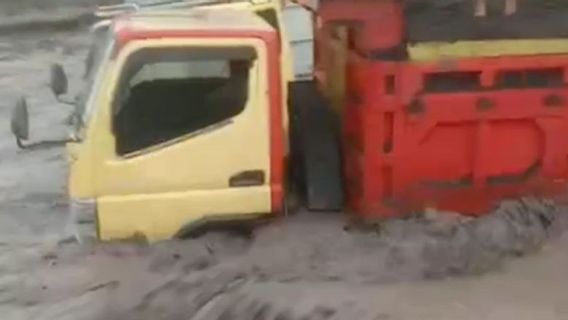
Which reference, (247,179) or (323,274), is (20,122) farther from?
(323,274)

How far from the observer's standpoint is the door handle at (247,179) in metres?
7.56

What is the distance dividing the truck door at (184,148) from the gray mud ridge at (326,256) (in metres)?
0.21

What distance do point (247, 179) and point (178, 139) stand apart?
465mm

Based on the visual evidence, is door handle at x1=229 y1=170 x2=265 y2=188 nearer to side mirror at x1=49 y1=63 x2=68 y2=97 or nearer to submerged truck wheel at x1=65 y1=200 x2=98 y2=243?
submerged truck wheel at x1=65 y1=200 x2=98 y2=243

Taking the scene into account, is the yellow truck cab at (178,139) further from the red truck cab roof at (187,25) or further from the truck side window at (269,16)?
the truck side window at (269,16)

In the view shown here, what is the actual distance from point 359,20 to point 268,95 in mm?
756

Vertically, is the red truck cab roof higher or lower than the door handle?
higher

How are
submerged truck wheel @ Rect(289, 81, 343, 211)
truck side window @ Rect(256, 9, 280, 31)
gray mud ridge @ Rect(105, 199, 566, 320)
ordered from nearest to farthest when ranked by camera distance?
gray mud ridge @ Rect(105, 199, 566, 320) < submerged truck wheel @ Rect(289, 81, 343, 211) < truck side window @ Rect(256, 9, 280, 31)

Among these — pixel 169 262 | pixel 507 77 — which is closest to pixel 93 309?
pixel 169 262

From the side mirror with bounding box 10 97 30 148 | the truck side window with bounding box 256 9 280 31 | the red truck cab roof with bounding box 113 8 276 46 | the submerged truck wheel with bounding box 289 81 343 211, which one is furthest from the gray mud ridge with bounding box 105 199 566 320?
the truck side window with bounding box 256 9 280 31

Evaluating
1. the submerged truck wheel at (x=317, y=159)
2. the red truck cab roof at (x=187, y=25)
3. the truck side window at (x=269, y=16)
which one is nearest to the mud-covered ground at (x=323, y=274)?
the submerged truck wheel at (x=317, y=159)

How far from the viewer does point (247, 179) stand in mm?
7566

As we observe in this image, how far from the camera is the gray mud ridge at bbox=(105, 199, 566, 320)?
7.08 m

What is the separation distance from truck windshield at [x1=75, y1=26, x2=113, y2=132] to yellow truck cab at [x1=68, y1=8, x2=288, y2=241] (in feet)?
0.05
